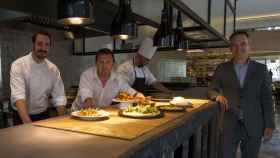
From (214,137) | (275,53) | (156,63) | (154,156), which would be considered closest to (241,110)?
(214,137)

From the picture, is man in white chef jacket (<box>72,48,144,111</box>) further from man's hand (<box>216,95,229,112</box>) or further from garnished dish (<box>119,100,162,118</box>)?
man's hand (<box>216,95,229,112</box>)

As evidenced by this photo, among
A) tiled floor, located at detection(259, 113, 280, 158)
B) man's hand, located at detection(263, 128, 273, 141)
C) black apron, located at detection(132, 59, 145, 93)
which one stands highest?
black apron, located at detection(132, 59, 145, 93)

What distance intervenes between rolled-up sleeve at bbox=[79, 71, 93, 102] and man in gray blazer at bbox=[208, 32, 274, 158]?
1283 millimetres

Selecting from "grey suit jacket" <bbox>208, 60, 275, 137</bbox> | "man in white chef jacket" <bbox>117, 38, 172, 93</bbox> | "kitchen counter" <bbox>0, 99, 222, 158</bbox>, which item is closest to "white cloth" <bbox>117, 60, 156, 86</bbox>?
"man in white chef jacket" <bbox>117, 38, 172, 93</bbox>

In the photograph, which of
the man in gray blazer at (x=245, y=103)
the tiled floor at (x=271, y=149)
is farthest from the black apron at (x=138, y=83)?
the tiled floor at (x=271, y=149)

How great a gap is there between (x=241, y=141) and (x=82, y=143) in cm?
179

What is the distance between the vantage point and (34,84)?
8.02 feet

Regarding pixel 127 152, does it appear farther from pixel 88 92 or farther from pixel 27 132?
pixel 88 92

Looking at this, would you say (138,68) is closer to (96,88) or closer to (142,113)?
(96,88)

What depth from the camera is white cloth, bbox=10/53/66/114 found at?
90.4 inches

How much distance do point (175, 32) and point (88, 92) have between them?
1.23 meters

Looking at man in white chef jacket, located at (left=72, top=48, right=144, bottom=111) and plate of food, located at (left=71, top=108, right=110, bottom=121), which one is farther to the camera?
man in white chef jacket, located at (left=72, top=48, right=144, bottom=111)

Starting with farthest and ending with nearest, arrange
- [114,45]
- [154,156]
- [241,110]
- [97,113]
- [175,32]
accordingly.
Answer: [114,45] < [175,32] < [241,110] < [97,113] < [154,156]

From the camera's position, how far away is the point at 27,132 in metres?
1.34
